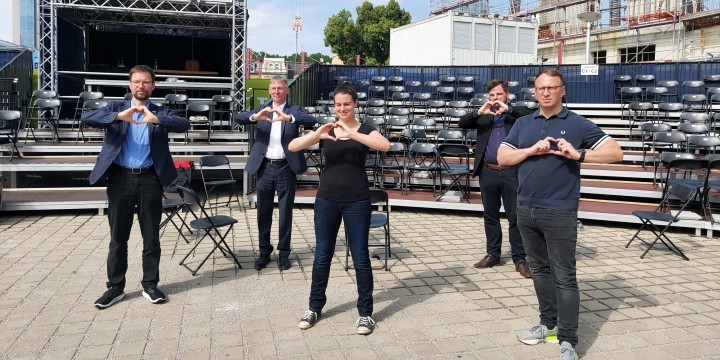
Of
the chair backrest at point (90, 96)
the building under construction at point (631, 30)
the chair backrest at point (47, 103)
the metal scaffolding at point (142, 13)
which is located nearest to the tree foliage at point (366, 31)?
the building under construction at point (631, 30)

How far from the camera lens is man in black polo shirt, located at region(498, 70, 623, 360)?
3.25 m

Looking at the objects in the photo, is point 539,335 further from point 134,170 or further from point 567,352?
point 134,170

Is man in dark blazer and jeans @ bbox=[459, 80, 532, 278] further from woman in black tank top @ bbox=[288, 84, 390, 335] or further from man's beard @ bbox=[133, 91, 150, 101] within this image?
man's beard @ bbox=[133, 91, 150, 101]

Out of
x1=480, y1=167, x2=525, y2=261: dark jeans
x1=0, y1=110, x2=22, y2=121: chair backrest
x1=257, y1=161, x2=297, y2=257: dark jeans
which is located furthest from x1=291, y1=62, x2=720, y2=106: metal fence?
x1=480, y1=167, x2=525, y2=261: dark jeans

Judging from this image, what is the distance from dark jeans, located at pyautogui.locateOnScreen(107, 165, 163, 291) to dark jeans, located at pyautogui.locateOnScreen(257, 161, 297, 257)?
3.53 feet

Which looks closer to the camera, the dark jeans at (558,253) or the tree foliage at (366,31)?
the dark jeans at (558,253)

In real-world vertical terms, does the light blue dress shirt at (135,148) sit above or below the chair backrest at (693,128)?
below

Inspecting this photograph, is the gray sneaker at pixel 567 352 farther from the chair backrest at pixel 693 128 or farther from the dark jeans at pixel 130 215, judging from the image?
the chair backrest at pixel 693 128

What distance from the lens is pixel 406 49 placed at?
941 inches

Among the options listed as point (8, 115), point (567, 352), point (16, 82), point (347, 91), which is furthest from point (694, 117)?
point (16, 82)

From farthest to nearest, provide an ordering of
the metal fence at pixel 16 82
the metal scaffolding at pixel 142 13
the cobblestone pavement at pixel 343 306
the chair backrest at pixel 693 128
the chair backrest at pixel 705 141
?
the metal scaffolding at pixel 142 13 < the metal fence at pixel 16 82 < the chair backrest at pixel 693 128 < the chair backrest at pixel 705 141 < the cobblestone pavement at pixel 343 306

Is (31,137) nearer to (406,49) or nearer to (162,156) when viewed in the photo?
(162,156)

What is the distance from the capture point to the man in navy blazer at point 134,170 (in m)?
4.23

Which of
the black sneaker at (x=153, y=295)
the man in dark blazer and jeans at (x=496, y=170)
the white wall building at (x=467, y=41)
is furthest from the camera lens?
the white wall building at (x=467, y=41)
